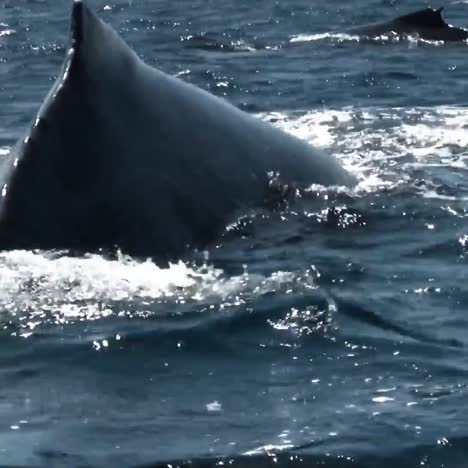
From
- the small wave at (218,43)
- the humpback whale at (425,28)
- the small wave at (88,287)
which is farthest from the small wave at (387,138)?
the small wave at (218,43)

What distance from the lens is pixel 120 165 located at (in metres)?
8.44

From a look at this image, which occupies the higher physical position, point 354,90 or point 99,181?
point 99,181

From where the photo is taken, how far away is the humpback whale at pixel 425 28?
22.3 metres

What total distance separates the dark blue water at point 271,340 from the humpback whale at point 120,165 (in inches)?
5.9

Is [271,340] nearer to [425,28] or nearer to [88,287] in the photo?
[88,287]

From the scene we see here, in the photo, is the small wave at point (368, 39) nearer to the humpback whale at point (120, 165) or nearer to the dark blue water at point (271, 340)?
the dark blue water at point (271, 340)

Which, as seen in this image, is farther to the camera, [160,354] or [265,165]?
[265,165]

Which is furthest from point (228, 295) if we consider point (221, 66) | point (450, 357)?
point (221, 66)

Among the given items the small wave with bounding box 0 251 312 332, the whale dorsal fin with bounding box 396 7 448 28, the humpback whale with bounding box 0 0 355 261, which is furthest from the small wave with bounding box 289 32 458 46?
the small wave with bounding box 0 251 312 332

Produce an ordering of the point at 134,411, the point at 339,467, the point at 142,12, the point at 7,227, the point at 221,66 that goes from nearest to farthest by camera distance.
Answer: the point at 339,467 → the point at 134,411 → the point at 7,227 → the point at 221,66 → the point at 142,12

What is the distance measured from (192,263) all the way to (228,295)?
0.98 ft

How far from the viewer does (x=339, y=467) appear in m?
6.11

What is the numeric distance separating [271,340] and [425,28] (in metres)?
15.3

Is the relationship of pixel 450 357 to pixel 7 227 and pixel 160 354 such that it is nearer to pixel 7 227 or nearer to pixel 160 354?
pixel 160 354
